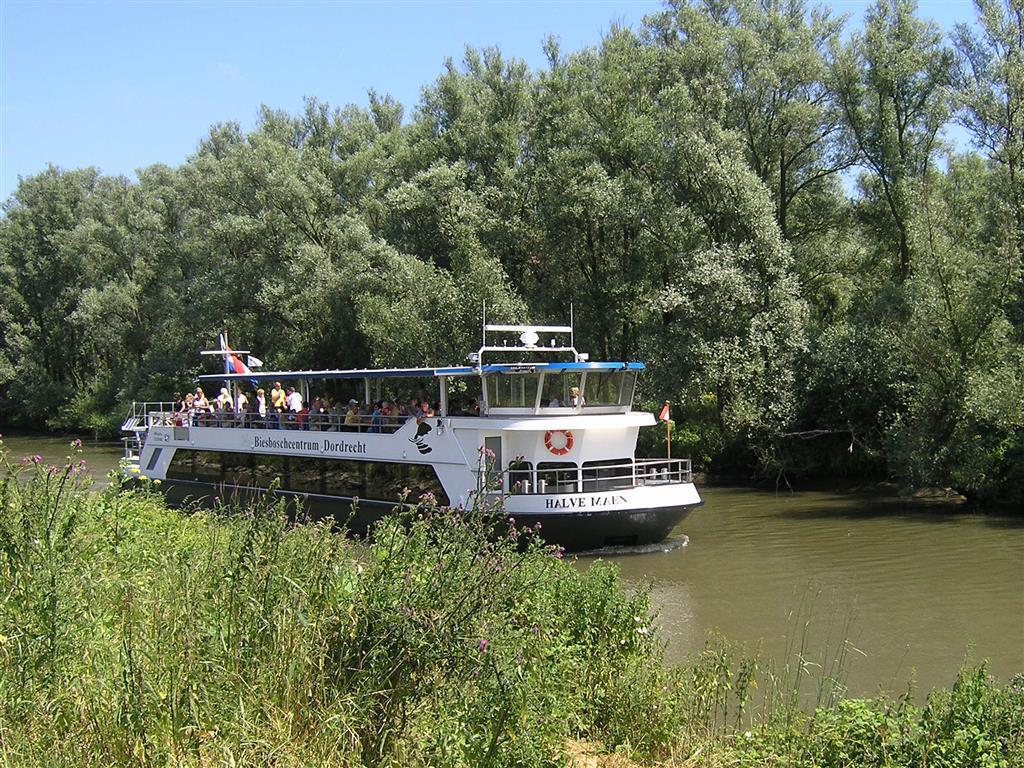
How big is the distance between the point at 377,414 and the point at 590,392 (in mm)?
4626

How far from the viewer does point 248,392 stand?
37906 millimetres

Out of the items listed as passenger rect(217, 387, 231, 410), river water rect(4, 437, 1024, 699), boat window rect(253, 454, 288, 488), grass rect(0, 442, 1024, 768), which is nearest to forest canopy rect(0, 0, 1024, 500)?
river water rect(4, 437, 1024, 699)

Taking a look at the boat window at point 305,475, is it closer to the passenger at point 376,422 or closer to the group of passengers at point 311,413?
the group of passengers at point 311,413

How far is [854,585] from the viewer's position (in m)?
16.4

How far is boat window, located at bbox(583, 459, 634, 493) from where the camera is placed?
18312 mm

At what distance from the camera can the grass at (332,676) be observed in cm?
508

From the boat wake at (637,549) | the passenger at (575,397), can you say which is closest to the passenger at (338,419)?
the passenger at (575,397)

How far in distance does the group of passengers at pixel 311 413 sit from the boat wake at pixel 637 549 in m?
3.47

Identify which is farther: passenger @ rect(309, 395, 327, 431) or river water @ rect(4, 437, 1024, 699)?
passenger @ rect(309, 395, 327, 431)

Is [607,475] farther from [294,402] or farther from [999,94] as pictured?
[999,94]

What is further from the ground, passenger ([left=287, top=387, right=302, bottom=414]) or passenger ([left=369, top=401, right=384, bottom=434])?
passenger ([left=287, top=387, right=302, bottom=414])

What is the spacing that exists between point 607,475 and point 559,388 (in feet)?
6.33

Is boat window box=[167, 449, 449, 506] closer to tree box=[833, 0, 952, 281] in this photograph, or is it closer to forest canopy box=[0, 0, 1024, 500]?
forest canopy box=[0, 0, 1024, 500]

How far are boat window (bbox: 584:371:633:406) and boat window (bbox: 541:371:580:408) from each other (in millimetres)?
342
